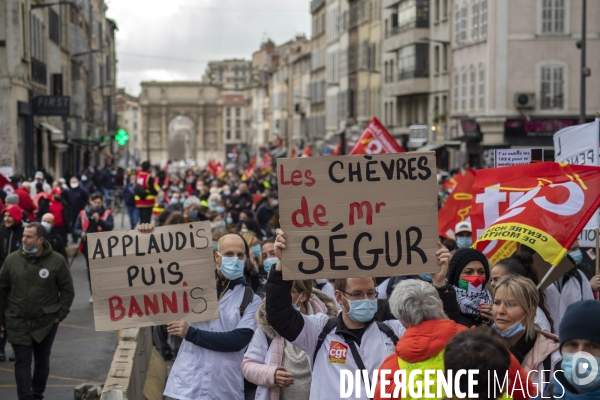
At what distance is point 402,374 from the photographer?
499 centimetres

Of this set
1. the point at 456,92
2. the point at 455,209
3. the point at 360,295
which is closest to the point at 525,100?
the point at 456,92

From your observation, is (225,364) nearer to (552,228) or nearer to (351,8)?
(552,228)

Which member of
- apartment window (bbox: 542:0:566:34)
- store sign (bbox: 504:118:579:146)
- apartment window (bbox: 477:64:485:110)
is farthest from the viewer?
apartment window (bbox: 477:64:485:110)

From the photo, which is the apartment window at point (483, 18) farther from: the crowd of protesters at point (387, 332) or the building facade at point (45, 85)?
the crowd of protesters at point (387, 332)

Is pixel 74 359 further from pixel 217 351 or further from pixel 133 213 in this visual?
pixel 133 213

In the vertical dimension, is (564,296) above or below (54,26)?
below

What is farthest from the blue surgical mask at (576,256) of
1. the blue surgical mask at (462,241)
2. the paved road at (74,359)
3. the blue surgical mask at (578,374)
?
the paved road at (74,359)

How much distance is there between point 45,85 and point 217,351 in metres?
33.0

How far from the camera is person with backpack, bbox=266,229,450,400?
18.9ft

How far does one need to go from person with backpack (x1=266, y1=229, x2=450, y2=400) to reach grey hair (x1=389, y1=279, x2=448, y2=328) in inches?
19.0

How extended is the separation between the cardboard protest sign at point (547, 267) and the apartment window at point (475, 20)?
33030 millimetres

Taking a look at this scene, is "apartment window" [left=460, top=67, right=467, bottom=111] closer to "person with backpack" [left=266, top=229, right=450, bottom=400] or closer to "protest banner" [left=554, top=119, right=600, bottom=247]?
"protest banner" [left=554, top=119, right=600, bottom=247]

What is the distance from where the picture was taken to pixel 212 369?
7.18 metres

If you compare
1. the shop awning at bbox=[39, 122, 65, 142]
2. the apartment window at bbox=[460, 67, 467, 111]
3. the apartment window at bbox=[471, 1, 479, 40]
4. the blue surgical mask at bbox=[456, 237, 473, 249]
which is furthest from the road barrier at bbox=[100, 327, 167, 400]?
the apartment window at bbox=[460, 67, 467, 111]
